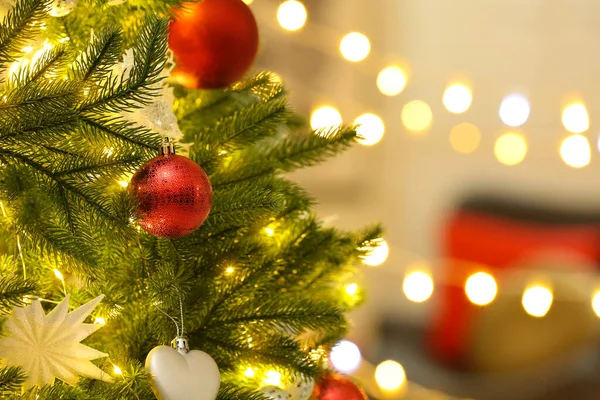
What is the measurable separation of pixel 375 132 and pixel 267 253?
1586 millimetres

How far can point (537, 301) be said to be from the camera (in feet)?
5.65

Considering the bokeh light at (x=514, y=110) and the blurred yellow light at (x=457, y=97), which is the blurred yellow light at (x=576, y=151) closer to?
the bokeh light at (x=514, y=110)

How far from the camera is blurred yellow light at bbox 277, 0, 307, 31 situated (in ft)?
6.62

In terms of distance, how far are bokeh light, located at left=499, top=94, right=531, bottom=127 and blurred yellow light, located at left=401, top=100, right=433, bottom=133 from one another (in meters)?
0.34

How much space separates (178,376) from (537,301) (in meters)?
1.46

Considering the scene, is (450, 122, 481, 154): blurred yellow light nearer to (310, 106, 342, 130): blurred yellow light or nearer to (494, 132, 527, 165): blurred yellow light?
(494, 132, 527, 165): blurred yellow light

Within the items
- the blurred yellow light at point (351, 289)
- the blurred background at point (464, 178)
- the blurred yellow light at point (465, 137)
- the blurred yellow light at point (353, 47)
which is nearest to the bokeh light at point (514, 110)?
the blurred background at point (464, 178)

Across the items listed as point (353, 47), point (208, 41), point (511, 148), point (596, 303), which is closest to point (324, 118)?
point (353, 47)

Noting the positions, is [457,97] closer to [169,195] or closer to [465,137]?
[465,137]

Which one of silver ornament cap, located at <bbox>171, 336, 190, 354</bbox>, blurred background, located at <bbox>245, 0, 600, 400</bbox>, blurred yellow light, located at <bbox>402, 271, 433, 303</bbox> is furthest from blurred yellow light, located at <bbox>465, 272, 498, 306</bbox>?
silver ornament cap, located at <bbox>171, 336, 190, 354</bbox>

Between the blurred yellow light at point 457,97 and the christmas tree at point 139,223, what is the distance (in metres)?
1.49

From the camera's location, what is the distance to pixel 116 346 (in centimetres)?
→ 54

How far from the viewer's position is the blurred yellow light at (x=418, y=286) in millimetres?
2053

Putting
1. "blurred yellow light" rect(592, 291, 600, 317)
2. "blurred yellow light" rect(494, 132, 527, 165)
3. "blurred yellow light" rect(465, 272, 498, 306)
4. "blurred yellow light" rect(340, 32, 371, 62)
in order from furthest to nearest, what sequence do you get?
1. "blurred yellow light" rect(494, 132, 527, 165)
2. "blurred yellow light" rect(340, 32, 371, 62)
3. "blurred yellow light" rect(465, 272, 498, 306)
4. "blurred yellow light" rect(592, 291, 600, 317)
